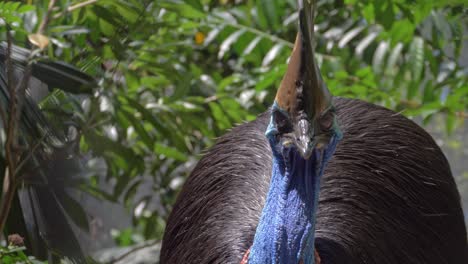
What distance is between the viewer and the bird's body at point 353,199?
297 centimetres

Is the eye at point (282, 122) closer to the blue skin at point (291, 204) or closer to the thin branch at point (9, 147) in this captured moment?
the blue skin at point (291, 204)

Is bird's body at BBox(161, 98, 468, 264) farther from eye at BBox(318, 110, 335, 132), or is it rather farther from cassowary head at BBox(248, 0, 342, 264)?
eye at BBox(318, 110, 335, 132)

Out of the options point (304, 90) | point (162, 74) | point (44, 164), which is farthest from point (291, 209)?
point (162, 74)

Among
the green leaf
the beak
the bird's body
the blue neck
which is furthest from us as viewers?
the green leaf

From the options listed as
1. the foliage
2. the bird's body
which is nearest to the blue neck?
the bird's body

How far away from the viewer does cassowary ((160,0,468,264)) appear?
243 centimetres

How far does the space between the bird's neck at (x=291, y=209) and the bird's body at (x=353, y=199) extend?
10.1 inches

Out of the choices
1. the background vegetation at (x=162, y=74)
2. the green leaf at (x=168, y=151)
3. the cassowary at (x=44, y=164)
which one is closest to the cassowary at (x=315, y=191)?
the background vegetation at (x=162, y=74)

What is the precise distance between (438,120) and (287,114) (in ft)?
Result: 17.9

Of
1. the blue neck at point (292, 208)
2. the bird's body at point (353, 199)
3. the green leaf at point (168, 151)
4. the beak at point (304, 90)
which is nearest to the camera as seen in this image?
the beak at point (304, 90)

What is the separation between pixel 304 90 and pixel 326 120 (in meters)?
0.10

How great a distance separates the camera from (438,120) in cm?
770

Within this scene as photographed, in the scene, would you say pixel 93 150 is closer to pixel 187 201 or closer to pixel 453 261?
pixel 187 201

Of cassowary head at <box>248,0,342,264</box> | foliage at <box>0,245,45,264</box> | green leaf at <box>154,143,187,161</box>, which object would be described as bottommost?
foliage at <box>0,245,45,264</box>
